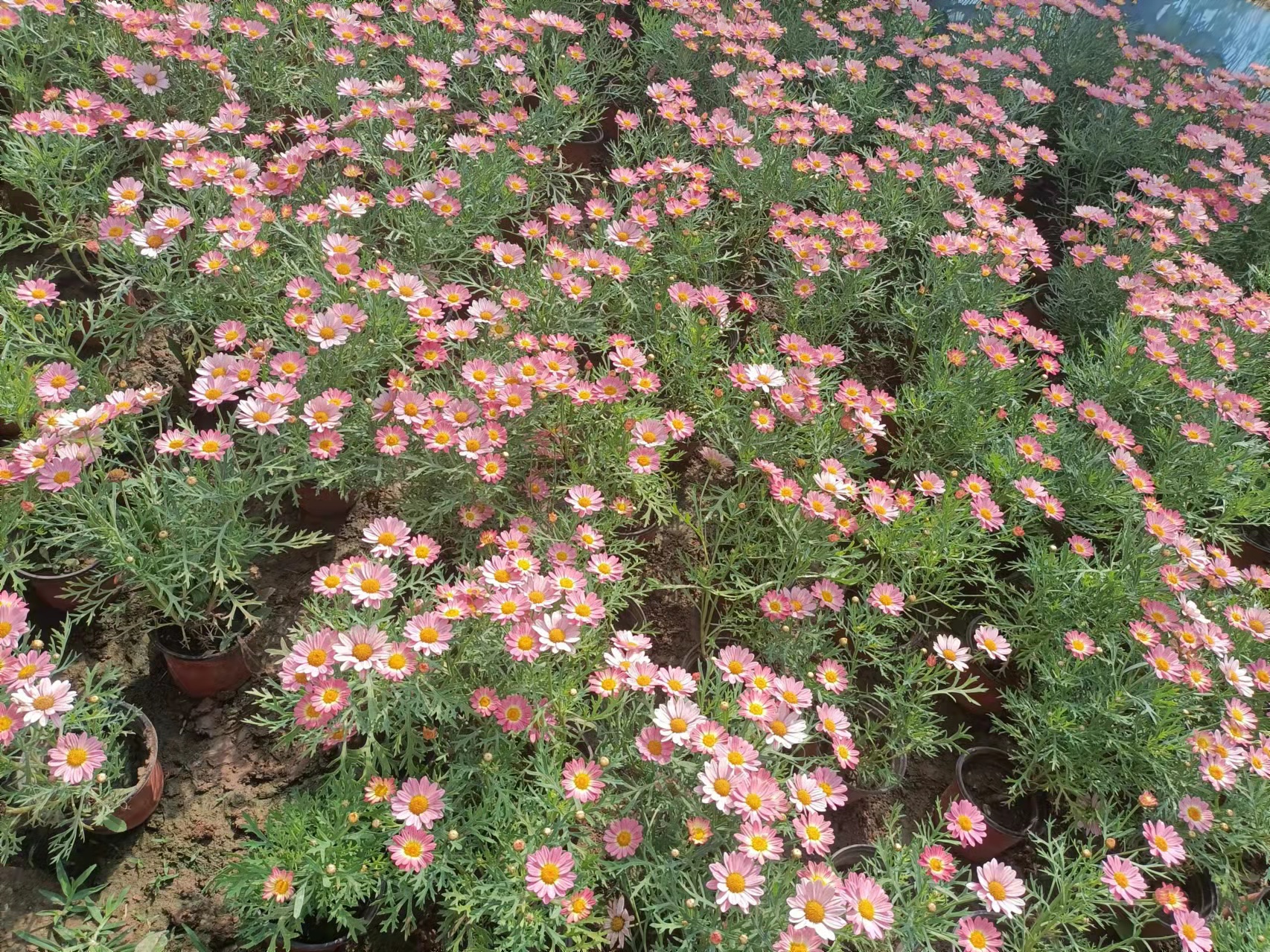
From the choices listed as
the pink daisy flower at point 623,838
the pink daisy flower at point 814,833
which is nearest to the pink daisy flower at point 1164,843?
the pink daisy flower at point 814,833

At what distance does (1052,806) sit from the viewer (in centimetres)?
252

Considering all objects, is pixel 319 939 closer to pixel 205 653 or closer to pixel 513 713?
pixel 513 713

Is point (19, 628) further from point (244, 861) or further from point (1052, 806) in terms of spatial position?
point (1052, 806)

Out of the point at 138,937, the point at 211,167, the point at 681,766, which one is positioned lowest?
the point at 138,937

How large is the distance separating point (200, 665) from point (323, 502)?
627 millimetres

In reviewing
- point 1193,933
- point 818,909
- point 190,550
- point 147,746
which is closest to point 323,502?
point 190,550

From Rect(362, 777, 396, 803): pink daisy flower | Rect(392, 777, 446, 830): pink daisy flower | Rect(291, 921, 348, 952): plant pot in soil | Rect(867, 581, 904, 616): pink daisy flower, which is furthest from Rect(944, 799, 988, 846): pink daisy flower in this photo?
Rect(291, 921, 348, 952): plant pot in soil

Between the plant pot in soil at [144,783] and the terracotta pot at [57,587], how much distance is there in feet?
1.32

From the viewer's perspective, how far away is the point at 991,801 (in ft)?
8.14

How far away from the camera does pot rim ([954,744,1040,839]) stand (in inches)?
91.5

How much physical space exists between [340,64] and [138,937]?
3.19m

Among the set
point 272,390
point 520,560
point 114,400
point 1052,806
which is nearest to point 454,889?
point 520,560

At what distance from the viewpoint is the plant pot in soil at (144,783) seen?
1.95 meters

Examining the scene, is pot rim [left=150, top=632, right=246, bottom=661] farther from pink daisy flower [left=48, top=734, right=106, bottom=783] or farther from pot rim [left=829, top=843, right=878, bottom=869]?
pot rim [left=829, top=843, right=878, bottom=869]
